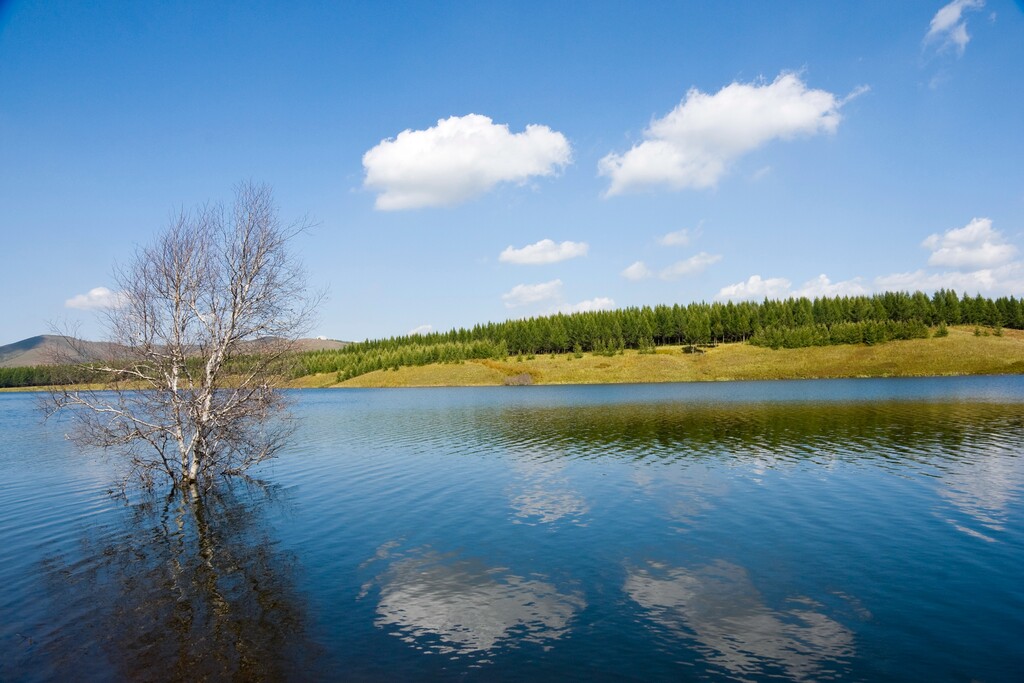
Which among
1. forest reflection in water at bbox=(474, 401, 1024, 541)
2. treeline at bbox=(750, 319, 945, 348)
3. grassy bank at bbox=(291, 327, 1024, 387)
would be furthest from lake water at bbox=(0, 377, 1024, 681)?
treeline at bbox=(750, 319, 945, 348)

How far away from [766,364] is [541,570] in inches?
6023

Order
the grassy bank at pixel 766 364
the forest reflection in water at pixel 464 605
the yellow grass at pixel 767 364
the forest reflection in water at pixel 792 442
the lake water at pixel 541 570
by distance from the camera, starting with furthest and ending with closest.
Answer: the grassy bank at pixel 766 364
the yellow grass at pixel 767 364
the forest reflection in water at pixel 792 442
the forest reflection in water at pixel 464 605
the lake water at pixel 541 570

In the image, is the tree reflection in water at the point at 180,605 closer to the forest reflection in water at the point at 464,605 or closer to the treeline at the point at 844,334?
the forest reflection in water at the point at 464,605

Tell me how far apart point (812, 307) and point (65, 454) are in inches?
8074

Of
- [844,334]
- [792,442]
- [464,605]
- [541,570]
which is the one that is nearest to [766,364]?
[844,334]

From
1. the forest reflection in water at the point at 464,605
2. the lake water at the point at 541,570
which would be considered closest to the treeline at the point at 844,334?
the lake water at the point at 541,570

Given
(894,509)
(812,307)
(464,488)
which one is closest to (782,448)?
(894,509)

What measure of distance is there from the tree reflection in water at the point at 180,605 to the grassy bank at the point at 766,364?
14057 cm

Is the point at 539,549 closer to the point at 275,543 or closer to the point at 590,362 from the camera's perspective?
the point at 275,543

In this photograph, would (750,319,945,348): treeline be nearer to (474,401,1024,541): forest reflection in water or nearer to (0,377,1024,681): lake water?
(474,401,1024,541): forest reflection in water

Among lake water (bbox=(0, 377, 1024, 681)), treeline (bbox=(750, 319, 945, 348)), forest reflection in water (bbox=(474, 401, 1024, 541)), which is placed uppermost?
treeline (bbox=(750, 319, 945, 348))

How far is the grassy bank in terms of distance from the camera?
13609cm

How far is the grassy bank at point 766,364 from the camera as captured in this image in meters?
136

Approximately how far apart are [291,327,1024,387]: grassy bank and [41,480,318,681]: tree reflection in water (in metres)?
141
